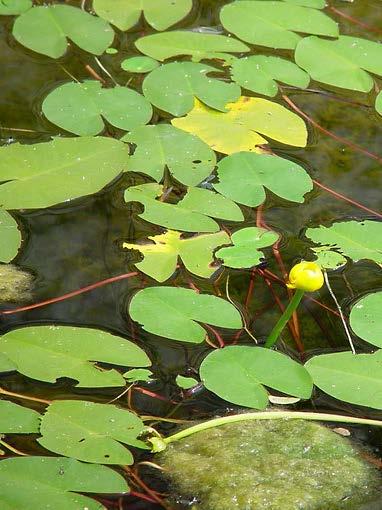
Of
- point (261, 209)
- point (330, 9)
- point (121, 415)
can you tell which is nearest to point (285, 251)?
point (261, 209)

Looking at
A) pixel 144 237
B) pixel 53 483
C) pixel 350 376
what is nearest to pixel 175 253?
pixel 144 237

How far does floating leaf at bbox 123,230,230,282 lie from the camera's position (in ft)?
5.48

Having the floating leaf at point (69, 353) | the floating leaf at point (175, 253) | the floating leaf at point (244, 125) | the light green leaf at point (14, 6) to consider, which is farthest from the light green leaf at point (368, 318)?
the light green leaf at point (14, 6)

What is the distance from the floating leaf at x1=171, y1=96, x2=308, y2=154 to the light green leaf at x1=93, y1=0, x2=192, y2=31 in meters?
0.40

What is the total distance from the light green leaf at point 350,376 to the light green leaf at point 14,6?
4.64 ft

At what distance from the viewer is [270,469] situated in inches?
53.4

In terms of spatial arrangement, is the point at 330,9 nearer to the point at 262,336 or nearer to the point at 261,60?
the point at 261,60

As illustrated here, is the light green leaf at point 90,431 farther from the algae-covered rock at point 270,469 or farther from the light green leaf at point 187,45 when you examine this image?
the light green leaf at point 187,45

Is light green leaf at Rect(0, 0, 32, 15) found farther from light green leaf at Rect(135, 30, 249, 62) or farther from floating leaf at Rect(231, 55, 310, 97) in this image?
floating leaf at Rect(231, 55, 310, 97)

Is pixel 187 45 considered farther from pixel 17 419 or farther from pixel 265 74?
pixel 17 419

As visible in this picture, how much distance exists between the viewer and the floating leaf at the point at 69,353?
1.44 metres

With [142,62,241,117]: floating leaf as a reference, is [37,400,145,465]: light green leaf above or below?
below

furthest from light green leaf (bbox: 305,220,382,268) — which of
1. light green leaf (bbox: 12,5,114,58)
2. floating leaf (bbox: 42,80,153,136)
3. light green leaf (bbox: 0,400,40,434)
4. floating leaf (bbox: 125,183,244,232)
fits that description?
light green leaf (bbox: 12,5,114,58)

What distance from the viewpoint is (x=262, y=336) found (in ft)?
5.18
